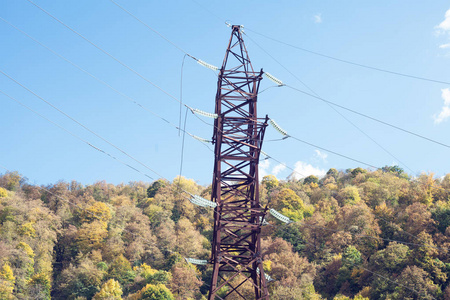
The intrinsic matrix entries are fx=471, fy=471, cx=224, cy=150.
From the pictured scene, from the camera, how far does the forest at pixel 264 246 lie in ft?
128

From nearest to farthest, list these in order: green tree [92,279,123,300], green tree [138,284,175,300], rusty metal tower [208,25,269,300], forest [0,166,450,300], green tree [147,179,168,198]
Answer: rusty metal tower [208,25,269,300]
forest [0,166,450,300]
green tree [138,284,175,300]
green tree [92,279,123,300]
green tree [147,179,168,198]

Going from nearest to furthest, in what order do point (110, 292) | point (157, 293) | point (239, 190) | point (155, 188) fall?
point (239, 190) < point (157, 293) < point (110, 292) < point (155, 188)

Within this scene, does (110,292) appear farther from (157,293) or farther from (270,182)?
(270,182)

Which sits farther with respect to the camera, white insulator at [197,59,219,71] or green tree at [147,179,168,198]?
green tree at [147,179,168,198]

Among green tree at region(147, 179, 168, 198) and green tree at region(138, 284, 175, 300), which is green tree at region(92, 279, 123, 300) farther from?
green tree at region(147, 179, 168, 198)

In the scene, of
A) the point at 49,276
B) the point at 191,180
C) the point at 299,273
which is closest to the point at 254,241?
the point at 299,273

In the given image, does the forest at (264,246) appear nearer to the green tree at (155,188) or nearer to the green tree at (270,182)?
the green tree at (155,188)

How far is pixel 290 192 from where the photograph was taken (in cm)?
6250

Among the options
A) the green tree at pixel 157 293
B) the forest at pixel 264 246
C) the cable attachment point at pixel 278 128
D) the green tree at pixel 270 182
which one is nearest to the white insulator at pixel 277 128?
the cable attachment point at pixel 278 128

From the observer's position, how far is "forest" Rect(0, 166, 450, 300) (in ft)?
128

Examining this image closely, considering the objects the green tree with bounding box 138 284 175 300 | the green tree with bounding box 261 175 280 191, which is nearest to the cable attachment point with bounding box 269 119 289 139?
the green tree with bounding box 138 284 175 300

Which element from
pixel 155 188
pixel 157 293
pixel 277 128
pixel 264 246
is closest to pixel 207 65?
pixel 277 128

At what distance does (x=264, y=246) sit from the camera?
168ft

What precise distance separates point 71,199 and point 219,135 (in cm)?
5534
